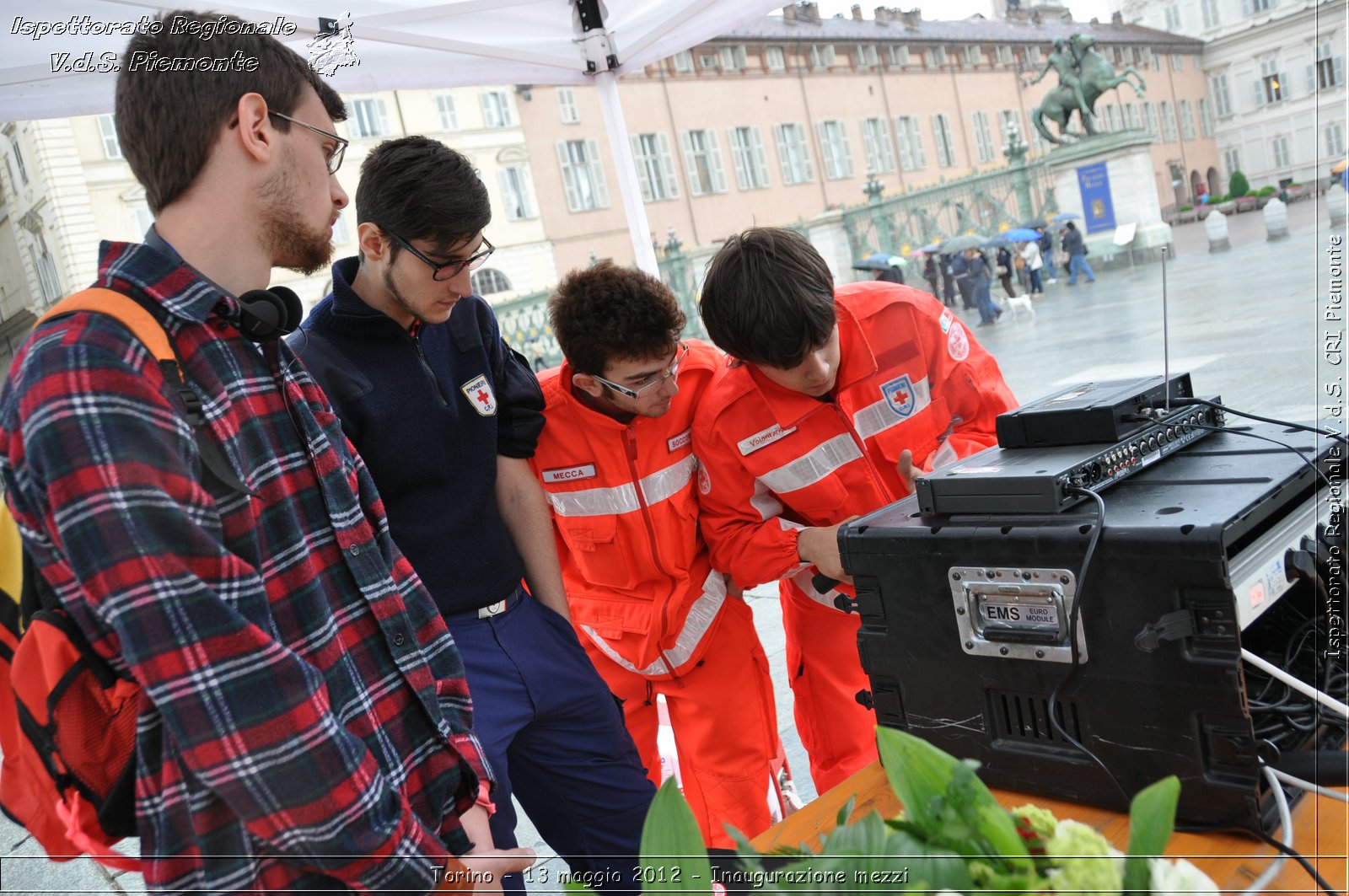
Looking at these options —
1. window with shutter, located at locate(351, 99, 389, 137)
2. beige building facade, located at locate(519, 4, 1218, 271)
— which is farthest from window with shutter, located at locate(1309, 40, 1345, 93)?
window with shutter, located at locate(351, 99, 389, 137)

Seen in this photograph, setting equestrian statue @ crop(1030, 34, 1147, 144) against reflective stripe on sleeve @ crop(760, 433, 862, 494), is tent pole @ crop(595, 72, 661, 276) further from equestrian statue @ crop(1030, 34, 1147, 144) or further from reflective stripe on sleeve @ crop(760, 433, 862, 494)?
equestrian statue @ crop(1030, 34, 1147, 144)

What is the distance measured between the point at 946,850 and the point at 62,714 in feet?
2.81

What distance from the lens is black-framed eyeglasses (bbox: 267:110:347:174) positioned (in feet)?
3.77

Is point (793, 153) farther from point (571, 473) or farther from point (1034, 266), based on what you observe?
point (571, 473)

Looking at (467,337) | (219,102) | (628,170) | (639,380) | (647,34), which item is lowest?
(639,380)

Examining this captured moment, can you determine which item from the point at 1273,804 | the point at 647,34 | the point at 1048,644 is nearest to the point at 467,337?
the point at 1048,644

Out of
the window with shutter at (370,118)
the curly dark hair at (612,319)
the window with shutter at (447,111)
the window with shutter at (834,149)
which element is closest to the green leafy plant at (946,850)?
the curly dark hair at (612,319)

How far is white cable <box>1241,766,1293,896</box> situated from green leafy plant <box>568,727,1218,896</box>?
10.7 inches

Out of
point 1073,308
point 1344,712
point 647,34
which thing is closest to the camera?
point 1344,712

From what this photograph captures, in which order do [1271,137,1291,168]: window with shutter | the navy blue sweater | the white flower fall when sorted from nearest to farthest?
the white flower → the navy blue sweater → [1271,137,1291,168]: window with shutter

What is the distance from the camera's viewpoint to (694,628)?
209 centimetres

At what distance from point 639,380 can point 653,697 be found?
2.55ft

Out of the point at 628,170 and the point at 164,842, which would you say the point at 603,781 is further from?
the point at 628,170

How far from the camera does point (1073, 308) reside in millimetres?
12828
